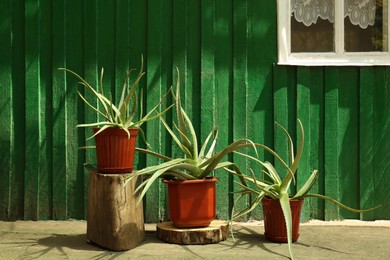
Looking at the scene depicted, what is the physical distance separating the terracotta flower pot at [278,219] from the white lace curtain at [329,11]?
5.44ft

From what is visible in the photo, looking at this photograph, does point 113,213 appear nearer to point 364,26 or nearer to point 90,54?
point 90,54

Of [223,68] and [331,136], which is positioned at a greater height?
[223,68]

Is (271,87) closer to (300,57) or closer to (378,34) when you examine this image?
(300,57)

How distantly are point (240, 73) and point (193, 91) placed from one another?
41cm

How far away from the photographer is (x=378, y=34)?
503cm

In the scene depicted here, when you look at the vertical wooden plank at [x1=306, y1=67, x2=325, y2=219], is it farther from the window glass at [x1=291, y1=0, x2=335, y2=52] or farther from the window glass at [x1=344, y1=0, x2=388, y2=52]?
the window glass at [x1=344, y1=0, x2=388, y2=52]

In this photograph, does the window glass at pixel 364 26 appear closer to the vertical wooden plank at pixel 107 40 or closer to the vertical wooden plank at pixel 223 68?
the vertical wooden plank at pixel 223 68

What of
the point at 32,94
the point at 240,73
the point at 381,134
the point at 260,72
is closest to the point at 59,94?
the point at 32,94

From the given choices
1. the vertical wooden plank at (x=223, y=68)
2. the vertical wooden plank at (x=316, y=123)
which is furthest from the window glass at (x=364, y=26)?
the vertical wooden plank at (x=223, y=68)

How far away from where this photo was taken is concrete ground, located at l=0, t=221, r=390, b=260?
386 cm

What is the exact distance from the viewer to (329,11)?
502 cm

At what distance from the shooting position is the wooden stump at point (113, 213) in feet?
13.1

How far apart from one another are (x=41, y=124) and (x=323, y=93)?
231 centimetres

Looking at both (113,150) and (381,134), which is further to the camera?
(381,134)
